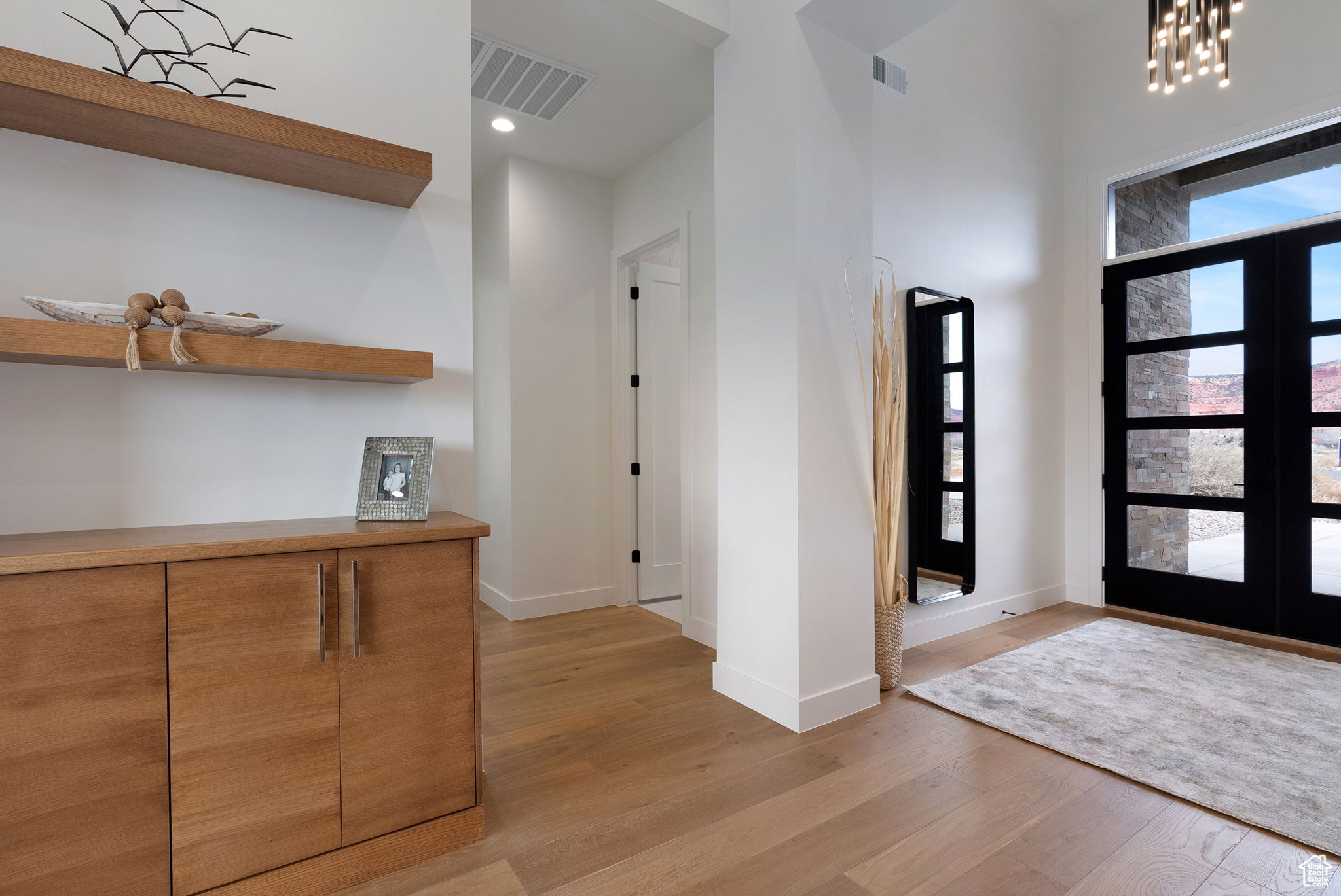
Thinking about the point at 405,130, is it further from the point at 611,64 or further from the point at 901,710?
the point at 901,710

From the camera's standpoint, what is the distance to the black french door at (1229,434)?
324 centimetres

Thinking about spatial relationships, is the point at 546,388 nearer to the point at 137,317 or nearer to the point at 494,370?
the point at 494,370

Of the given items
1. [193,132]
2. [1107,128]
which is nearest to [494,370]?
[193,132]

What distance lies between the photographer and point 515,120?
3.49 m

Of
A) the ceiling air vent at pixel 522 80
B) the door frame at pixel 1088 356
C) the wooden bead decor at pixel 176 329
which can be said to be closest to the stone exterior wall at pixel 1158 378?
the door frame at pixel 1088 356

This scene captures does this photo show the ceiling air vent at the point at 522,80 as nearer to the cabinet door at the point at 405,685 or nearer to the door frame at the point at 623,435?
the door frame at the point at 623,435

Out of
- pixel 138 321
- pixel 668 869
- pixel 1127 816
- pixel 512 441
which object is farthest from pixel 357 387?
pixel 1127 816

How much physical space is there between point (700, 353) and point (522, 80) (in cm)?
166

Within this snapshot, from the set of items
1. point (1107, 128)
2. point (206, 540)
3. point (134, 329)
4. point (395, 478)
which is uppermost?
point (1107, 128)

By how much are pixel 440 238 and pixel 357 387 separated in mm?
537

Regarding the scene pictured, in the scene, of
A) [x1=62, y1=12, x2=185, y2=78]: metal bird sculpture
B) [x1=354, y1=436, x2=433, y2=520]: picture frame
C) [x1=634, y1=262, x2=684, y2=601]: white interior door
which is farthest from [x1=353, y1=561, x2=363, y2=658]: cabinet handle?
[x1=634, y1=262, x2=684, y2=601]: white interior door

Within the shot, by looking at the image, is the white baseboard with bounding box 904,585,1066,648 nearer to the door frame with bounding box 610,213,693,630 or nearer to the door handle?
the door frame with bounding box 610,213,693,630

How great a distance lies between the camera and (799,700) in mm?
2342

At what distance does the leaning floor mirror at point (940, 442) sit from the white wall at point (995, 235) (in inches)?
5.0
